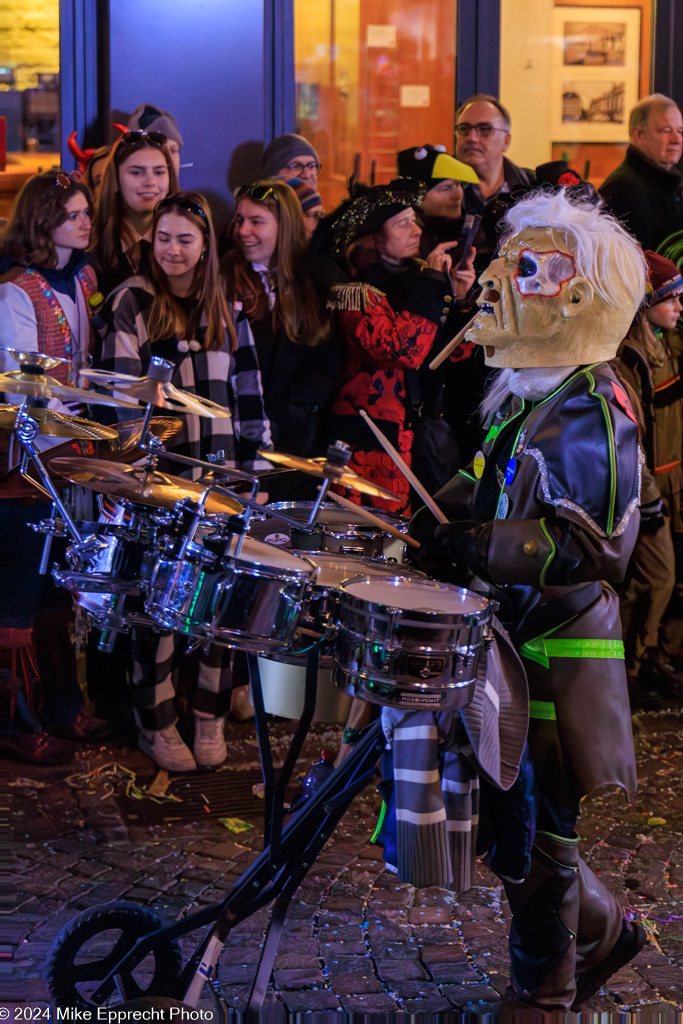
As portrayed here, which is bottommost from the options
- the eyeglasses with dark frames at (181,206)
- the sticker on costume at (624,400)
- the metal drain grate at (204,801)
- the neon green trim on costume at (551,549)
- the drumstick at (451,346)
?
the metal drain grate at (204,801)

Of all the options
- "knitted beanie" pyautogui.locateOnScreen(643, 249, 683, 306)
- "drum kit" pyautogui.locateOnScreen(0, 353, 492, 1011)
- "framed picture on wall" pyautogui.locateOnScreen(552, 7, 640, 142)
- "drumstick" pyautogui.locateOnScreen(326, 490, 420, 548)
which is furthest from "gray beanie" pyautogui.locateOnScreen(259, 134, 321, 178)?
"drumstick" pyautogui.locateOnScreen(326, 490, 420, 548)

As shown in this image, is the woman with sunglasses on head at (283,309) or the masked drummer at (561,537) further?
the woman with sunglasses on head at (283,309)

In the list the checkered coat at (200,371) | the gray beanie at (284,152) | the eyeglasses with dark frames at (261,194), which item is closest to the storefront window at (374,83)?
the gray beanie at (284,152)

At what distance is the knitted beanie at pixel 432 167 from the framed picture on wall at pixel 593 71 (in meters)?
1.81

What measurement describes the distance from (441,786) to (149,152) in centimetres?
295

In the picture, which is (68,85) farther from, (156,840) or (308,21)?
(156,840)

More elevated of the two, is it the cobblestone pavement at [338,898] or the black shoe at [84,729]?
the black shoe at [84,729]

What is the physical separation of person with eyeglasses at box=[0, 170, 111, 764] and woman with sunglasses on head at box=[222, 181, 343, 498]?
62 cm

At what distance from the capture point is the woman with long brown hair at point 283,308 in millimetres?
4430

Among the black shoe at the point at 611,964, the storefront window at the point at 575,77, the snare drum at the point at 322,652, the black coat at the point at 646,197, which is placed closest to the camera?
the snare drum at the point at 322,652

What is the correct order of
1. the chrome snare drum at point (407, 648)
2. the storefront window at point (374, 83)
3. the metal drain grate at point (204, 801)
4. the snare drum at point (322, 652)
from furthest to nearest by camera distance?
1. the storefront window at point (374, 83)
2. the metal drain grate at point (204, 801)
3. the snare drum at point (322, 652)
4. the chrome snare drum at point (407, 648)

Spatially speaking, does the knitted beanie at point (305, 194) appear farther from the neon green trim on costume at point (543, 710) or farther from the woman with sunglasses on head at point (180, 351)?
the neon green trim on costume at point (543, 710)

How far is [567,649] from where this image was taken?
264 centimetres

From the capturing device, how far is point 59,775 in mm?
4090
